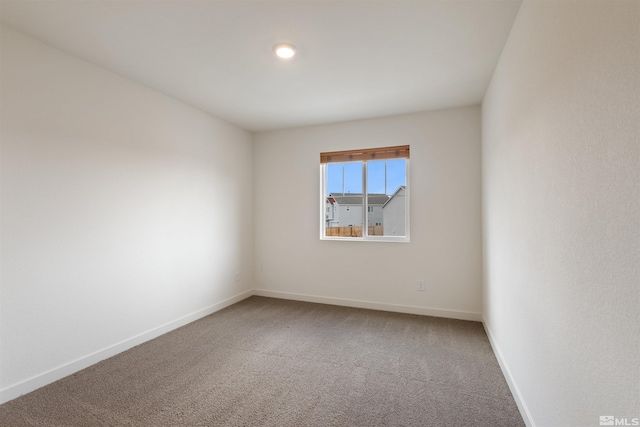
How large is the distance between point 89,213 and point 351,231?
9.68ft

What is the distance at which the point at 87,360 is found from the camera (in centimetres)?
238

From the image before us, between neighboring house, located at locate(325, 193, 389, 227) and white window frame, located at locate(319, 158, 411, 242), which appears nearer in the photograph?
white window frame, located at locate(319, 158, 411, 242)

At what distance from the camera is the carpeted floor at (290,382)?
5.88 feet

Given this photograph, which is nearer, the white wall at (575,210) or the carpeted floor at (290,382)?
the white wall at (575,210)

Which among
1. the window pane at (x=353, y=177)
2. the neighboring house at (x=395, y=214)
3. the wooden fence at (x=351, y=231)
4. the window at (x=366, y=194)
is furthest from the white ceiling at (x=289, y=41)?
the wooden fence at (x=351, y=231)

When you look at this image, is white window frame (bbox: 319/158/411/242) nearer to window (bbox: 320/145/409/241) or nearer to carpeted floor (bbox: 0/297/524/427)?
window (bbox: 320/145/409/241)

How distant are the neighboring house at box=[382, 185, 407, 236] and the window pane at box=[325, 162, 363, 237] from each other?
363 millimetres

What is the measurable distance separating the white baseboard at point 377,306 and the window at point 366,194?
34.1 inches

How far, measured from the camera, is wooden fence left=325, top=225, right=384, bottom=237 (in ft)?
13.0

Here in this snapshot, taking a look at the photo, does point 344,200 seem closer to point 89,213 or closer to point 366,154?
point 366,154

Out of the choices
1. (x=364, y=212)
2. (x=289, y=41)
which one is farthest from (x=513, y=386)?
(x=289, y=41)

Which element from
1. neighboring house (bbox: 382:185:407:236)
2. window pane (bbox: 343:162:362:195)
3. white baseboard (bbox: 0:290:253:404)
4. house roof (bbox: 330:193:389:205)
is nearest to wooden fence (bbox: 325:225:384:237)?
neighboring house (bbox: 382:185:407:236)

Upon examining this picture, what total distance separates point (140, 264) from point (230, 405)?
169 cm

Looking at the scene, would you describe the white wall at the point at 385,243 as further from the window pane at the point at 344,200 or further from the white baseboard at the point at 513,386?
the white baseboard at the point at 513,386
